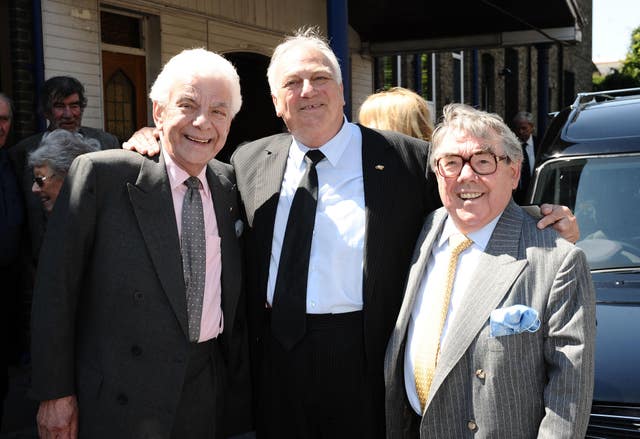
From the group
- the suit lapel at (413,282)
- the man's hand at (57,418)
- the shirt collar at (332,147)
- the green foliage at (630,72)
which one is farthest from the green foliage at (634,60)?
the man's hand at (57,418)

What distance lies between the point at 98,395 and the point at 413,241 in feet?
4.49

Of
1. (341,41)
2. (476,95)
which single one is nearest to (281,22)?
(341,41)

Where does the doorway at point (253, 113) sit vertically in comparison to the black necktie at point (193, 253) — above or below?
above

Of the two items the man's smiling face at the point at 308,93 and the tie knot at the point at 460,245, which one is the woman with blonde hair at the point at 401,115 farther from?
the tie knot at the point at 460,245

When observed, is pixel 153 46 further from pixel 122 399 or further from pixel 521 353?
pixel 521 353

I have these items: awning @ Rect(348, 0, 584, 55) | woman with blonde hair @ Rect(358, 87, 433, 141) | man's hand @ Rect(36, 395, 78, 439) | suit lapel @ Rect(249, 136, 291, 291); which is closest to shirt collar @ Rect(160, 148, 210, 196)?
suit lapel @ Rect(249, 136, 291, 291)

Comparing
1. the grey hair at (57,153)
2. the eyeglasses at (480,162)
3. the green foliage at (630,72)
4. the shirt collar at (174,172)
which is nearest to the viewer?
the eyeglasses at (480,162)

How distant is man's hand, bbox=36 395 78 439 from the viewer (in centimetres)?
261

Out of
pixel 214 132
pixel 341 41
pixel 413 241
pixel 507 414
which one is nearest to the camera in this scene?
pixel 507 414

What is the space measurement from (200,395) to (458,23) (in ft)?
31.8

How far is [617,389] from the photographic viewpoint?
2893mm

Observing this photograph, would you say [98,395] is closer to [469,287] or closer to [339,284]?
[339,284]

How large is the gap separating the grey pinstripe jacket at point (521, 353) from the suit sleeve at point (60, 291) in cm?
129

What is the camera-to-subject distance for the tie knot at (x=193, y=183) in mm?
2854
